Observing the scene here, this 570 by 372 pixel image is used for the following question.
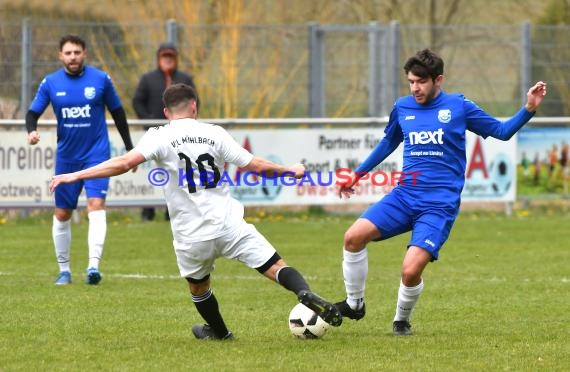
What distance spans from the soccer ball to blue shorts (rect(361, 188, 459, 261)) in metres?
0.68

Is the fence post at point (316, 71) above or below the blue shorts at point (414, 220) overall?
above

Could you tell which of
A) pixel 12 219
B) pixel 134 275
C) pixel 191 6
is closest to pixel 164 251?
pixel 134 275

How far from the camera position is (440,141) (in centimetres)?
812

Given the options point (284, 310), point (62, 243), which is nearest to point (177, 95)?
point (284, 310)

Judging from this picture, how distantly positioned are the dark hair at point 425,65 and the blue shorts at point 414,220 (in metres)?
0.76

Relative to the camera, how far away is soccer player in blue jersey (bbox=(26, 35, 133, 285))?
10.9 m

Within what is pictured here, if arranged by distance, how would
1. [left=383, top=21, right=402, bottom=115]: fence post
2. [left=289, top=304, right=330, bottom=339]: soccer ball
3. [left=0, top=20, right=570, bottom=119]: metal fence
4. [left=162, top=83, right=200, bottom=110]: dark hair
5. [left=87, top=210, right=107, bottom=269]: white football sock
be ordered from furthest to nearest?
[left=383, top=21, right=402, bottom=115]: fence post, [left=0, top=20, right=570, bottom=119]: metal fence, [left=87, top=210, right=107, bottom=269]: white football sock, [left=289, top=304, right=330, bottom=339]: soccer ball, [left=162, top=83, right=200, bottom=110]: dark hair

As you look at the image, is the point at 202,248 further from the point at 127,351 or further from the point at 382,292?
the point at 382,292

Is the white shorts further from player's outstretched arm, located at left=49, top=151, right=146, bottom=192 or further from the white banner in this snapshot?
the white banner

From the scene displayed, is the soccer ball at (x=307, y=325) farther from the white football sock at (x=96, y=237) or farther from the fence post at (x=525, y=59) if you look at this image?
the fence post at (x=525, y=59)

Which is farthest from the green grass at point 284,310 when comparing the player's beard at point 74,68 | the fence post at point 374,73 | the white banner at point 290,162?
the fence post at point 374,73

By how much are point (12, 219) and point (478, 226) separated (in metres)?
5.92

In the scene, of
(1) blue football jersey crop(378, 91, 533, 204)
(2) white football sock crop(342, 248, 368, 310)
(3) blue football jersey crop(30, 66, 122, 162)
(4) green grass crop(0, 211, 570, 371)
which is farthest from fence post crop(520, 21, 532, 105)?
(2) white football sock crop(342, 248, 368, 310)

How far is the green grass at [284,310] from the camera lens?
7.18 m
